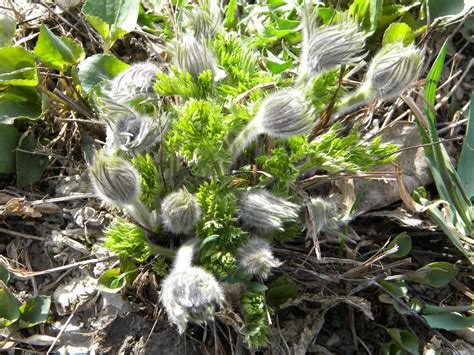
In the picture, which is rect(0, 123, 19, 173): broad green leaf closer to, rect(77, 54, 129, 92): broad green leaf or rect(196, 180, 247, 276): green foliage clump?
rect(77, 54, 129, 92): broad green leaf

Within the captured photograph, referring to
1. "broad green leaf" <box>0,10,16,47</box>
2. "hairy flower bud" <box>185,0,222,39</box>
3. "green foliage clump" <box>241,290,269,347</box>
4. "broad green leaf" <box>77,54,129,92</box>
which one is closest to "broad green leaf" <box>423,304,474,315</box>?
"green foliage clump" <box>241,290,269,347</box>

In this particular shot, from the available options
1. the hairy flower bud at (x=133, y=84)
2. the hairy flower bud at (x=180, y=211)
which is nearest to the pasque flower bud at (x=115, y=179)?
the hairy flower bud at (x=180, y=211)

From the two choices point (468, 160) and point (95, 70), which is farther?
point (468, 160)

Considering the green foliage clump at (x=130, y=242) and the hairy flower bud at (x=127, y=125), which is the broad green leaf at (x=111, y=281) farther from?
the hairy flower bud at (x=127, y=125)

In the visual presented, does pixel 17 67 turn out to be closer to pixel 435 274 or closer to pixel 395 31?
pixel 395 31

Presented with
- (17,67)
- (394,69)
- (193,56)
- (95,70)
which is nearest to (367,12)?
(394,69)

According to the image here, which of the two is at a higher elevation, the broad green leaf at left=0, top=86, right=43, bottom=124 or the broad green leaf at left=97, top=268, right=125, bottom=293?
the broad green leaf at left=0, top=86, right=43, bottom=124

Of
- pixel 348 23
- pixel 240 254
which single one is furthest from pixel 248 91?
pixel 240 254
